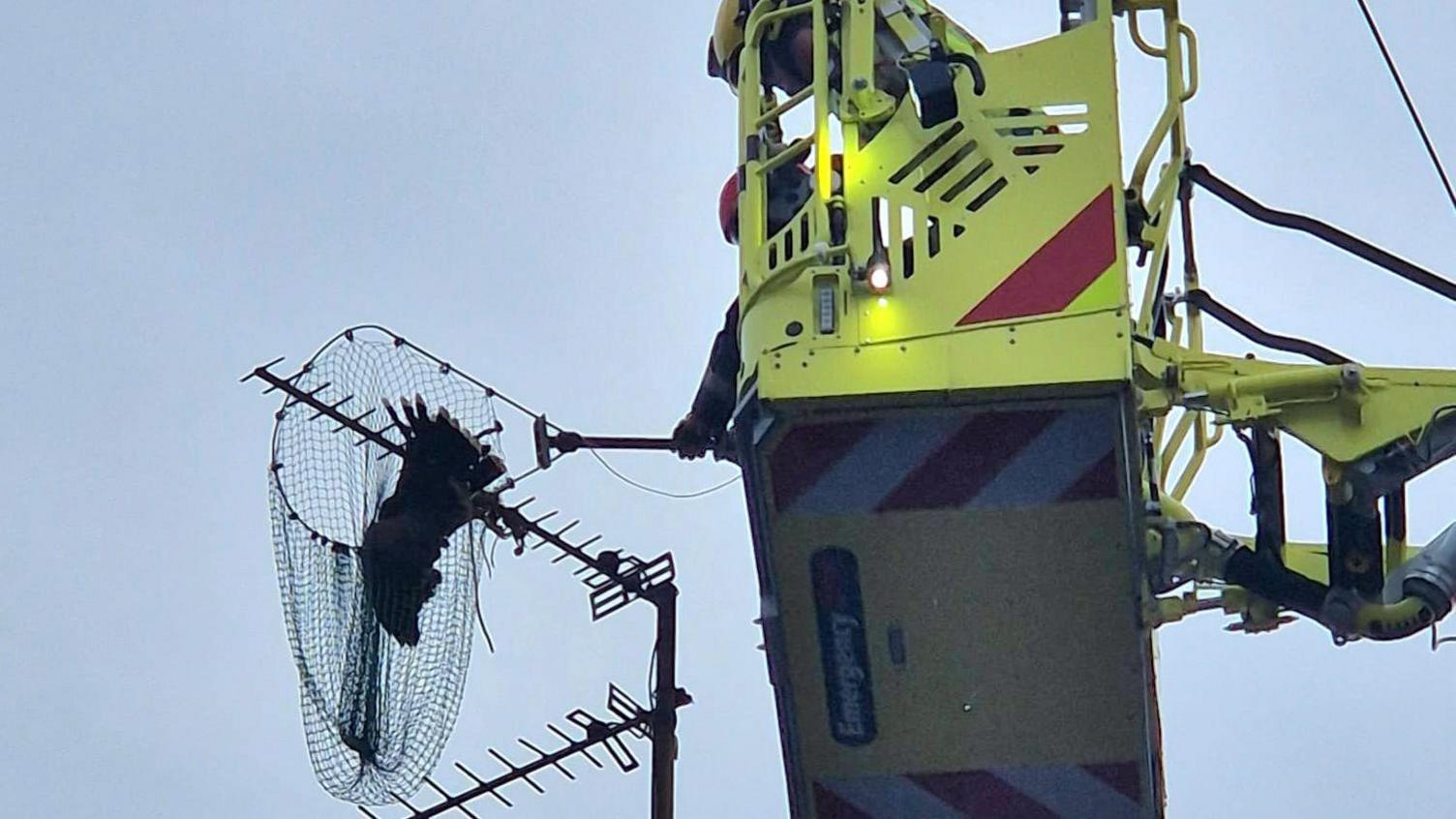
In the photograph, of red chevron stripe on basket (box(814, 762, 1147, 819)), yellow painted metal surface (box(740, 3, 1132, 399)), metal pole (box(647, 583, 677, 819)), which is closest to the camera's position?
yellow painted metal surface (box(740, 3, 1132, 399))

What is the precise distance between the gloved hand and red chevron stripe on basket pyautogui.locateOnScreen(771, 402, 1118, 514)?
3.01 ft

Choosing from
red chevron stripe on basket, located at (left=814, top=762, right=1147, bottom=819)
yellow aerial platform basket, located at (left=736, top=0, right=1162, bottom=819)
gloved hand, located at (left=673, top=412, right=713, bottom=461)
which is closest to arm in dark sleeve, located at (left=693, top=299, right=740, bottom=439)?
gloved hand, located at (left=673, top=412, right=713, bottom=461)

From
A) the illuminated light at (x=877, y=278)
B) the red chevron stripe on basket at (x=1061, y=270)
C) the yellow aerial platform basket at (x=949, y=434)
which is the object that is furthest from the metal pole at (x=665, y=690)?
the red chevron stripe on basket at (x=1061, y=270)

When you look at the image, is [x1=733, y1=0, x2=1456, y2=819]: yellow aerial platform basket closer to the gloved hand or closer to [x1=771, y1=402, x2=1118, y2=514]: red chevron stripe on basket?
[x1=771, y1=402, x2=1118, y2=514]: red chevron stripe on basket

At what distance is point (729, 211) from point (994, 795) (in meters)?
2.60

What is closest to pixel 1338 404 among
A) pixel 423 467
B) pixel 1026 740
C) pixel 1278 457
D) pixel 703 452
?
pixel 1278 457

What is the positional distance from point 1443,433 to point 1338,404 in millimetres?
401

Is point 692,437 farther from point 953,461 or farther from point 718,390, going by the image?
point 953,461

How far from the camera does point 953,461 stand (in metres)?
9.28

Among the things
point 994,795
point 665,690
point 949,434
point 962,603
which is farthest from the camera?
point 665,690

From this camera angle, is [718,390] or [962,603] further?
[718,390]

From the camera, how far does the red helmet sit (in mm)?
10414

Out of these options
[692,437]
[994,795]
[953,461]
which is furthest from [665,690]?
[953,461]

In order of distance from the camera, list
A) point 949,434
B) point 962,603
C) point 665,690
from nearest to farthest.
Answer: point 949,434 < point 962,603 < point 665,690
